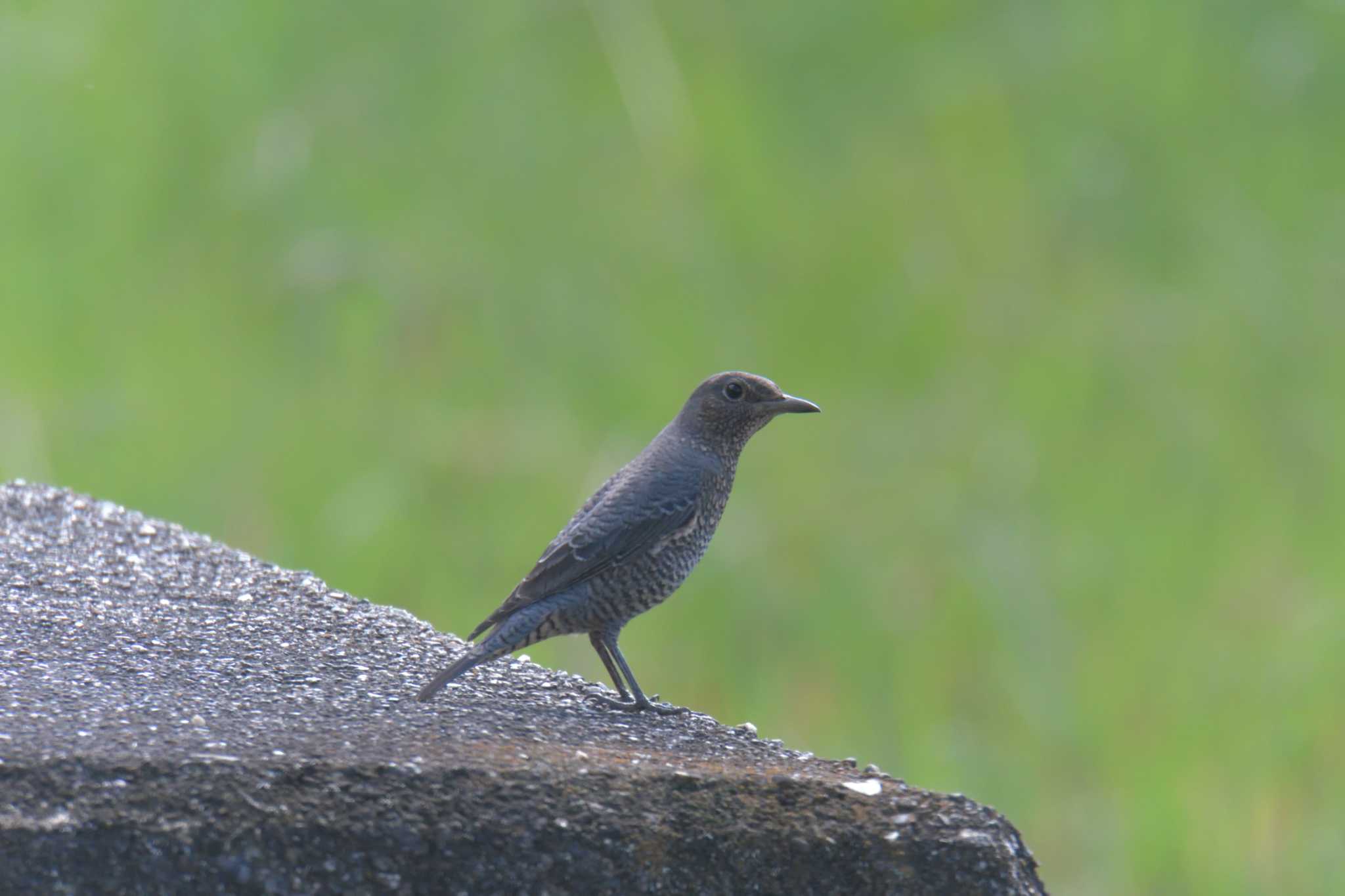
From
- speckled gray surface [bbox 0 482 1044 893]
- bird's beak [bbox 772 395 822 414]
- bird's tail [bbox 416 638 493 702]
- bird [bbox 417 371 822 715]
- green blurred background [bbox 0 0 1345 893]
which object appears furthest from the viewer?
green blurred background [bbox 0 0 1345 893]

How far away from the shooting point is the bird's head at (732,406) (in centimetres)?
413

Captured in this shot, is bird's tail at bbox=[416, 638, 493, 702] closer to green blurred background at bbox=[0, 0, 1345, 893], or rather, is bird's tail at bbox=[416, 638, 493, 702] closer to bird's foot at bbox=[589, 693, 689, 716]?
bird's foot at bbox=[589, 693, 689, 716]

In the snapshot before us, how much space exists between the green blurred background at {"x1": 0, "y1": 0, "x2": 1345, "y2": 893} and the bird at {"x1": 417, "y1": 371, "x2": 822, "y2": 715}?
3.20 metres

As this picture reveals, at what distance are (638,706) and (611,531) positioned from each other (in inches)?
16.8

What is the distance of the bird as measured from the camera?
3.79 meters

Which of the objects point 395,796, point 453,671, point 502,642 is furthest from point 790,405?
point 395,796

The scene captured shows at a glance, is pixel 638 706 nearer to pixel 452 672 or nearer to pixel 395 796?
pixel 452 672

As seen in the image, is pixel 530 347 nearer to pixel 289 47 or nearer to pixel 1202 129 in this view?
pixel 289 47

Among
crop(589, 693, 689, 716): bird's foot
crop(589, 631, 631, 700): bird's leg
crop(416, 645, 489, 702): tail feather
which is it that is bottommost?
crop(416, 645, 489, 702): tail feather

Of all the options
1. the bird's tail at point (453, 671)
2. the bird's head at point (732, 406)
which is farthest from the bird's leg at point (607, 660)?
the bird's head at point (732, 406)

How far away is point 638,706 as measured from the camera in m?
3.84

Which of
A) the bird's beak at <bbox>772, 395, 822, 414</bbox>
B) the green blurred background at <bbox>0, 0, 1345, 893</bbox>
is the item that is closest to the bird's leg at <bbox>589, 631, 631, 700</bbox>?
the bird's beak at <bbox>772, 395, 822, 414</bbox>

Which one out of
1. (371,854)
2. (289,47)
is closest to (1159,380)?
(289,47)

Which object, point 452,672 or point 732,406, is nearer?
point 452,672
